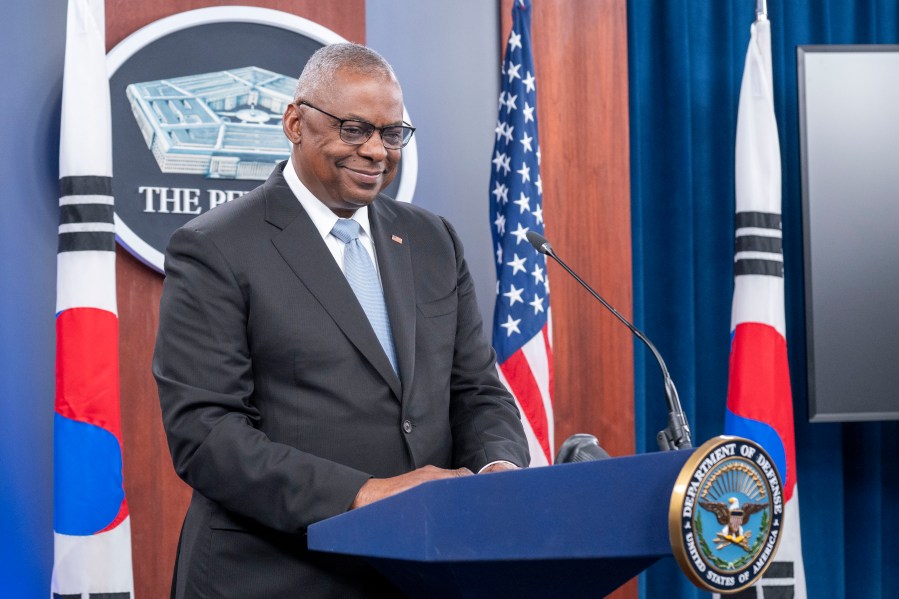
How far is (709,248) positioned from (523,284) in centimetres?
106

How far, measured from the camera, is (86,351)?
2.89m

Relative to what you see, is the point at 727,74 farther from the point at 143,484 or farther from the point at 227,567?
the point at 227,567

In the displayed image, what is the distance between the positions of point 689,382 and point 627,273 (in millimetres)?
519

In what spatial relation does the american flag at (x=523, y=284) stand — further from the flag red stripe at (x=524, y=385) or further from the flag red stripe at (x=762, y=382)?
the flag red stripe at (x=762, y=382)

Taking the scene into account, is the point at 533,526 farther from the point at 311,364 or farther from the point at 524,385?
the point at 524,385

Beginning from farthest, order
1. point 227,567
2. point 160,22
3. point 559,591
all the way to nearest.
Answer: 1. point 160,22
2. point 227,567
3. point 559,591

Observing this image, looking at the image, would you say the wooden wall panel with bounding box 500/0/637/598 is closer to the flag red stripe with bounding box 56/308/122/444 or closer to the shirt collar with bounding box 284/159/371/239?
the flag red stripe with bounding box 56/308/122/444

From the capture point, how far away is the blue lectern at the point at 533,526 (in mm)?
1130

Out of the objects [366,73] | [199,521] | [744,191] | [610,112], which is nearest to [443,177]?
[610,112]

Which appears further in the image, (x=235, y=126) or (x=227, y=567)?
(x=235, y=126)

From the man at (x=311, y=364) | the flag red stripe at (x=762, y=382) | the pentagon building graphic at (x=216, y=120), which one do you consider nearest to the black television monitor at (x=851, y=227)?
the flag red stripe at (x=762, y=382)

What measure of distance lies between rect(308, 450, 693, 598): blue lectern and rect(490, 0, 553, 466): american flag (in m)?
2.13

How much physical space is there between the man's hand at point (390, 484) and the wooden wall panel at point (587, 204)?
2.35 m

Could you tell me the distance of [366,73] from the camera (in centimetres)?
180
